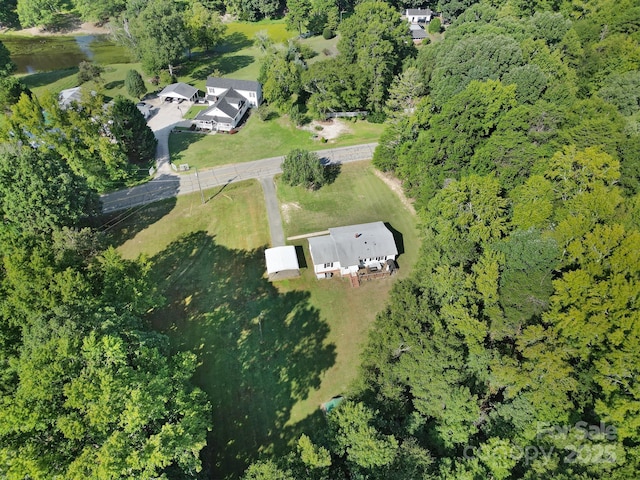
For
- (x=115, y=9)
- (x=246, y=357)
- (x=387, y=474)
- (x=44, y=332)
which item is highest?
(x=115, y=9)

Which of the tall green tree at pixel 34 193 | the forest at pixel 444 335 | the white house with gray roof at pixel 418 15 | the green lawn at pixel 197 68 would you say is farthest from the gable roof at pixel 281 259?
the white house with gray roof at pixel 418 15

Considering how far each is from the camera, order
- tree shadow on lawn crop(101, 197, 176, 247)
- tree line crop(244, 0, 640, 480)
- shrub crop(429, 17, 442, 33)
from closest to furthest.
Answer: tree line crop(244, 0, 640, 480)
tree shadow on lawn crop(101, 197, 176, 247)
shrub crop(429, 17, 442, 33)

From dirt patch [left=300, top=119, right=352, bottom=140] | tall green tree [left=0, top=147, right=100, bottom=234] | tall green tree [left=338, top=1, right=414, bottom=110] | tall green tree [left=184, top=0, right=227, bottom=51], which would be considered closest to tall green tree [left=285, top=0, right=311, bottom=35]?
tall green tree [left=184, top=0, right=227, bottom=51]

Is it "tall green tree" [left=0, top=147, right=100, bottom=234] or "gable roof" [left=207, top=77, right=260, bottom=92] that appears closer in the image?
"tall green tree" [left=0, top=147, right=100, bottom=234]

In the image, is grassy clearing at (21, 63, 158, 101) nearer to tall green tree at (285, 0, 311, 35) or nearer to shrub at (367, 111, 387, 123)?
tall green tree at (285, 0, 311, 35)

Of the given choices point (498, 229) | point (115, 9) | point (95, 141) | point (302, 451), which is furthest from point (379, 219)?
point (115, 9)

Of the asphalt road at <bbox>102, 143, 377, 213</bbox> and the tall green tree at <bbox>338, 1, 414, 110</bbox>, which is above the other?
the tall green tree at <bbox>338, 1, 414, 110</bbox>

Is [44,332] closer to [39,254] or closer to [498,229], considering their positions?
[39,254]
